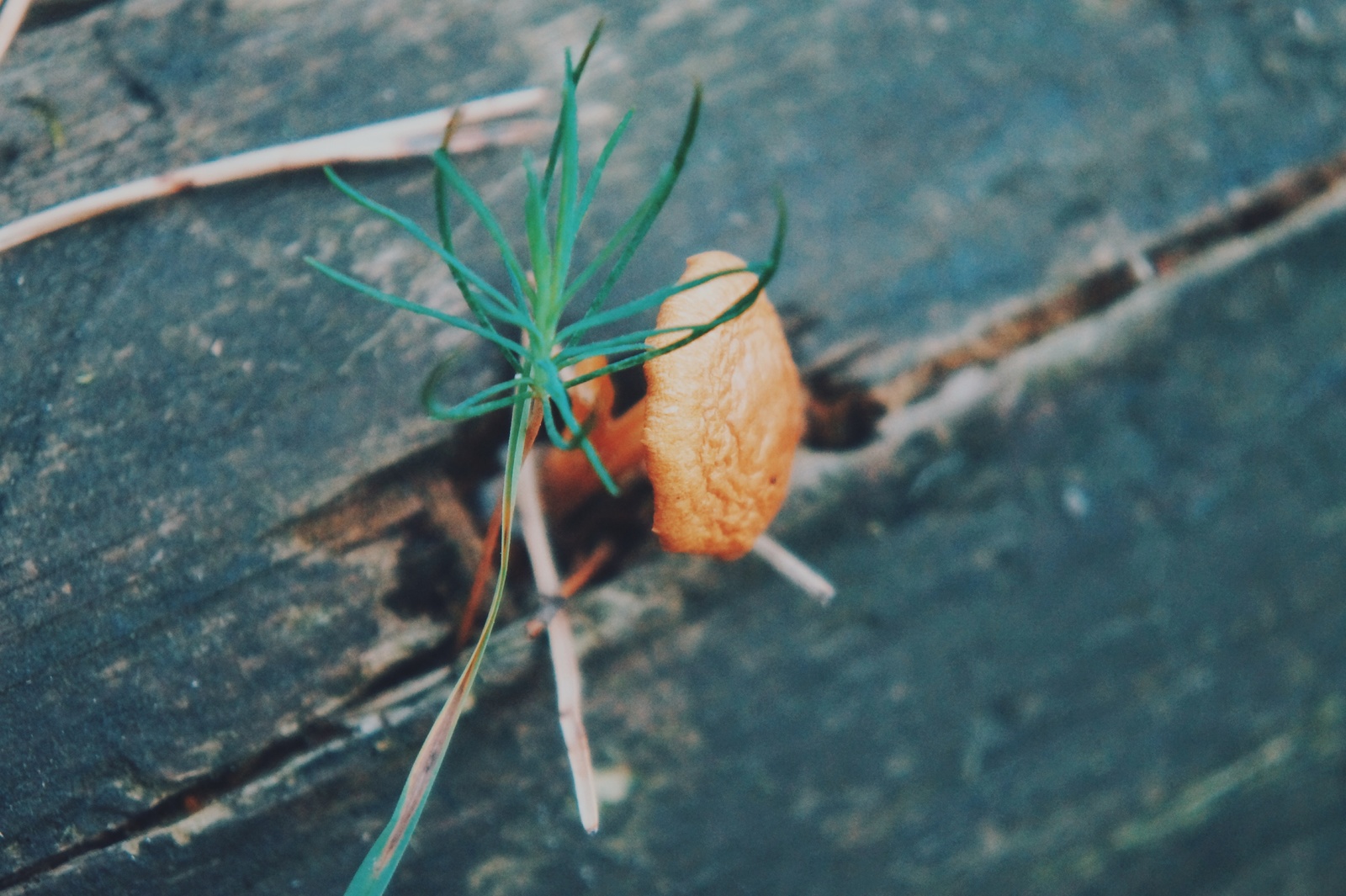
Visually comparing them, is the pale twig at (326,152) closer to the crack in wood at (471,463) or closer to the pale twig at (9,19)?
the pale twig at (9,19)

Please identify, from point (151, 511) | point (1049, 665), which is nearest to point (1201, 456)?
point (1049, 665)

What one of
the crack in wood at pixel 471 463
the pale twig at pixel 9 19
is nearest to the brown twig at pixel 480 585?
the crack in wood at pixel 471 463

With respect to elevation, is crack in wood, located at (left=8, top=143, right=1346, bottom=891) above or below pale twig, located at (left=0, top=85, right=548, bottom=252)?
below

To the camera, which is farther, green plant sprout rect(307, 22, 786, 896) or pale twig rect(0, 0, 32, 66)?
pale twig rect(0, 0, 32, 66)

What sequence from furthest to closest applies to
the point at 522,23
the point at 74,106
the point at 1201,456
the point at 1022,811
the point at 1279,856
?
1. the point at 1279,856
2. the point at 1022,811
3. the point at 1201,456
4. the point at 522,23
5. the point at 74,106

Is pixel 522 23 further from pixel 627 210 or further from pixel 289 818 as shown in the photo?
pixel 289 818

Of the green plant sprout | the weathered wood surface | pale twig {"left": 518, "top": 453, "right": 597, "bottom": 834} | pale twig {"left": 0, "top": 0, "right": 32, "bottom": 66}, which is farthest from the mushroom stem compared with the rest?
pale twig {"left": 0, "top": 0, "right": 32, "bottom": 66}

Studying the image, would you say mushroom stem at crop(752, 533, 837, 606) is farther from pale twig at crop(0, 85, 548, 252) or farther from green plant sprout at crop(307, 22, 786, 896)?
pale twig at crop(0, 85, 548, 252)
